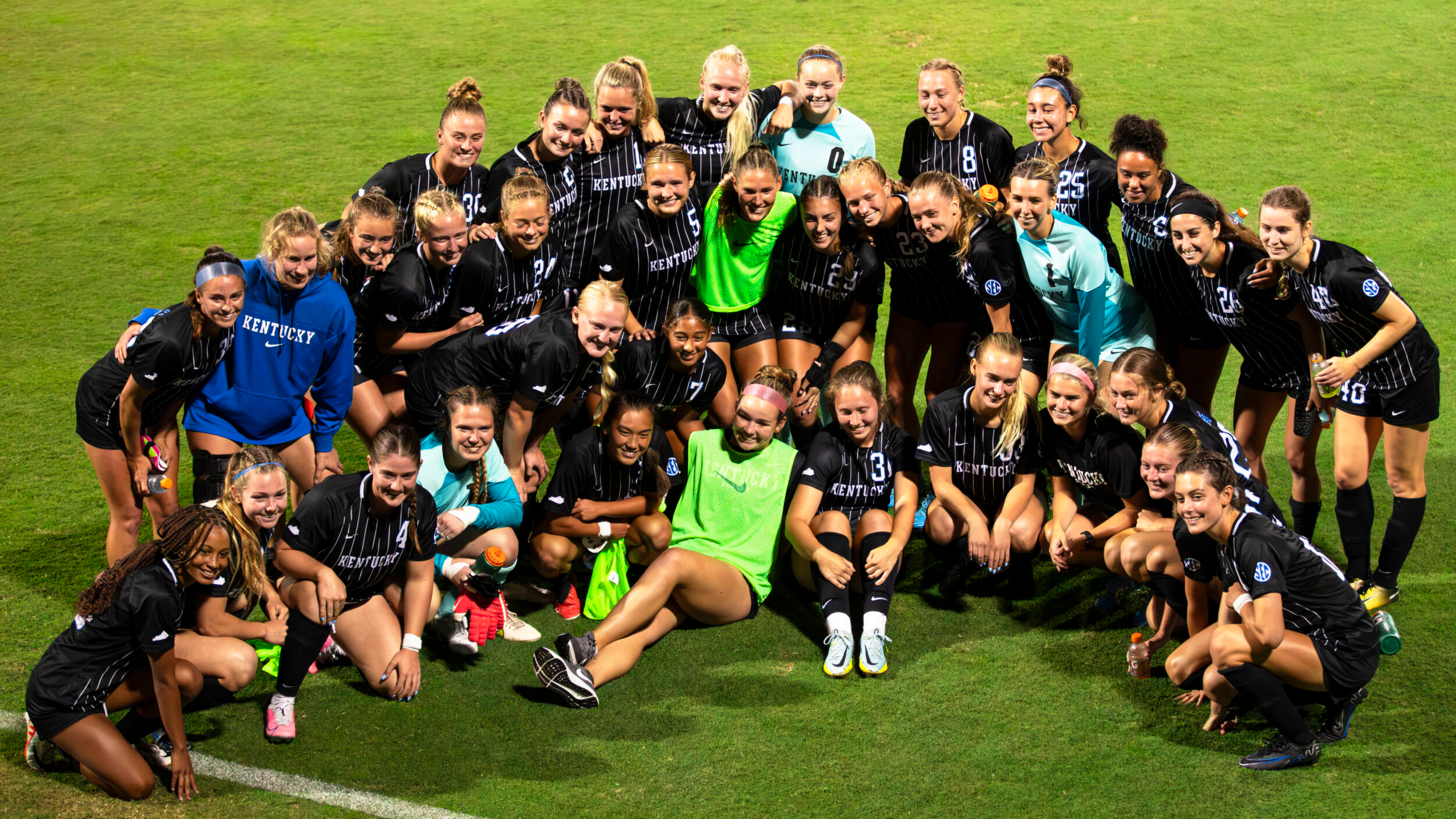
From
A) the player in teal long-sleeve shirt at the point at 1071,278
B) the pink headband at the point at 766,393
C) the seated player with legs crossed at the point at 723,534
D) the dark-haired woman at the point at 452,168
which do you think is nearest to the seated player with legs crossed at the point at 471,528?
the seated player with legs crossed at the point at 723,534

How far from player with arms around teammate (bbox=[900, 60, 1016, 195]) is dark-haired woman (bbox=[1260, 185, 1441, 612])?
1.60 m

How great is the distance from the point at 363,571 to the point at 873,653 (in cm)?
215

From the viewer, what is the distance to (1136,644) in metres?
5.22

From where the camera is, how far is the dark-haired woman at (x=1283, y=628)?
15.0 ft

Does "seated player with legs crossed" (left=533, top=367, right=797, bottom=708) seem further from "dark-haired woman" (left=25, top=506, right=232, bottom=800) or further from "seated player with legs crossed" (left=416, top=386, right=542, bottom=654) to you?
"dark-haired woman" (left=25, top=506, right=232, bottom=800)

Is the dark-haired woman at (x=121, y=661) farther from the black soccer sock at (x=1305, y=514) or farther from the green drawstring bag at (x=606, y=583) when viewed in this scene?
the black soccer sock at (x=1305, y=514)

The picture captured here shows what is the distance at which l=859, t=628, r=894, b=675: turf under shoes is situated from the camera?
5266mm

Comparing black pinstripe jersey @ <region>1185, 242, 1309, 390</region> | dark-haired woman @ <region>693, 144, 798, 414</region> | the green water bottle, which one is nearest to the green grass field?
the green water bottle

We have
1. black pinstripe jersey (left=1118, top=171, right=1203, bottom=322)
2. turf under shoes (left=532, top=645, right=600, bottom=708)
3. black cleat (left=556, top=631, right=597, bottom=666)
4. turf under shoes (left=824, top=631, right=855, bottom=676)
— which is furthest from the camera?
black pinstripe jersey (left=1118, top=171, right=1203, bottom=322)

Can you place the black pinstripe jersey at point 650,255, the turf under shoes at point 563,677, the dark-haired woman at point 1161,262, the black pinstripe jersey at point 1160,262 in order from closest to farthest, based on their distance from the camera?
1. the turf under shoes at point 563,677
2. the dark-haired woman at point 1161,262
3. the black pinstripe jersey at point 1160,262
4. the black pinstripe jersey at point 650,255

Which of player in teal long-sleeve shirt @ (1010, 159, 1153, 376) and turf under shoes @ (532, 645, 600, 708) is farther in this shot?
player in teal long-sleeve shirt @ (1010, 159, 1153, 376)

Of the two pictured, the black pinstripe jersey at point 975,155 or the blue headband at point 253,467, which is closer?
the blue headband at point 253,467

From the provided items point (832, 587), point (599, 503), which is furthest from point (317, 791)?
point (832, 587)

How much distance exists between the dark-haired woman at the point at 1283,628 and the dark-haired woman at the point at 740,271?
92.1 inches
